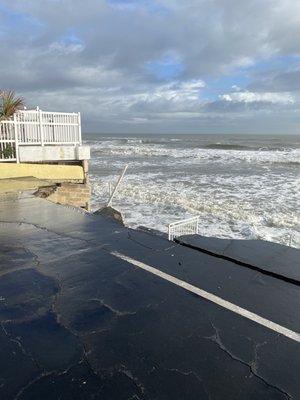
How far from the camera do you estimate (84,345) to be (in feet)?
10.2

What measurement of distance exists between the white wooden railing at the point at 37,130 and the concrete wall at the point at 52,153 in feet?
0.93

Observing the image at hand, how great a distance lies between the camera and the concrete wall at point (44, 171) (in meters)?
11.9

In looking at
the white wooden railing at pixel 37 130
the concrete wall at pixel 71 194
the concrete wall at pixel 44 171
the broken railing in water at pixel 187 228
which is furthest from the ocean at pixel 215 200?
the white wooden railing at pixel 37 130

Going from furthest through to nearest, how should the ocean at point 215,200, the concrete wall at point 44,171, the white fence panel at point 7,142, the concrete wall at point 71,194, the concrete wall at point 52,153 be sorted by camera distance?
the ocean at point 215,200 < the concrete wall at point 52,153 < the white fence panel at point 7,142 < the concrete wall at point 44,171 < the concrete wall at point 71,194

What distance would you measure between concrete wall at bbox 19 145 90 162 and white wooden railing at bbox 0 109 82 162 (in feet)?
0.93

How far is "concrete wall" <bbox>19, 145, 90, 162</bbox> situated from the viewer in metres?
12.4

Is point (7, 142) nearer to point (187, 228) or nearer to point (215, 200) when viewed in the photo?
point (187, 228)

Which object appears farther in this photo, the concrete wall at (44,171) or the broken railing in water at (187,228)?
the concrete wall at (44,171)

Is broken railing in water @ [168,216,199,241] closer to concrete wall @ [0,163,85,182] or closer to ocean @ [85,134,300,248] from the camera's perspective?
ocean @ [85,134,300,248]

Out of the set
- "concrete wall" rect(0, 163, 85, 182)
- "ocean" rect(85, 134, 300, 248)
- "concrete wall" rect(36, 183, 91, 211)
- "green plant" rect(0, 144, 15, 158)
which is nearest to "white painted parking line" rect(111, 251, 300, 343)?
"concrete wall" rect(36, 183, 91, 211)

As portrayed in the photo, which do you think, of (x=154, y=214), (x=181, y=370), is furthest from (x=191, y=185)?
(x=181, y=370)

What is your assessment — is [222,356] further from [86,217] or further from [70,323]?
[86,217]

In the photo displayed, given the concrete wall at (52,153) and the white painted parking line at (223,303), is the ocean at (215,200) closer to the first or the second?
the concrete wall at (52,153)

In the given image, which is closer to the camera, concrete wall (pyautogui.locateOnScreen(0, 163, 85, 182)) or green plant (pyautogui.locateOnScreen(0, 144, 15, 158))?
concrete wall (pyautogui.locateOnScreen(0, 163, 85, 182))
